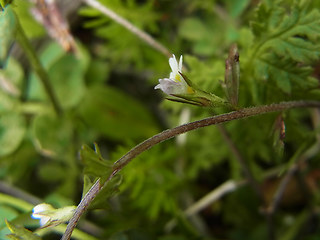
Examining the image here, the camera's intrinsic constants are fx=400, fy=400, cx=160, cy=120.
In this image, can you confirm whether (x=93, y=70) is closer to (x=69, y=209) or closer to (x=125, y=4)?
(x=125, y=4)

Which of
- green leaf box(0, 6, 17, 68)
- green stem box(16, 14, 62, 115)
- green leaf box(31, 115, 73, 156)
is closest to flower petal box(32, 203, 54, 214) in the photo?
green leaf box(0, 6, 17, 68)

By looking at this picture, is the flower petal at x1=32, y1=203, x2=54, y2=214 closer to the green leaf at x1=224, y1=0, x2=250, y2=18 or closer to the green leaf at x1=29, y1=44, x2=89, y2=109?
the green leaf at x1=29, y1=44, x2=89, y2=109

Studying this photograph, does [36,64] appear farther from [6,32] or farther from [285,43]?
[285,43]

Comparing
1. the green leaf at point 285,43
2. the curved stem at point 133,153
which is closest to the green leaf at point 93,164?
the curved stem at point 133,153

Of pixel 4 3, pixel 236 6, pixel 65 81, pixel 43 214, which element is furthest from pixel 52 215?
pixel 236 6

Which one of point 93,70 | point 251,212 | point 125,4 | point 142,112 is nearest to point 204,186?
point 251,212

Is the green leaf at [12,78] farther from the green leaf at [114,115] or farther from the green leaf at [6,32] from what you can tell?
the green leaf at [6,32]
